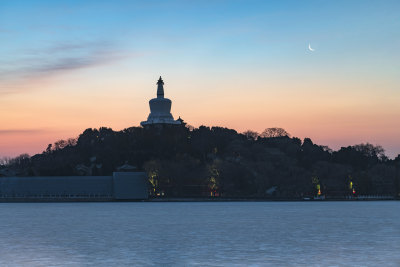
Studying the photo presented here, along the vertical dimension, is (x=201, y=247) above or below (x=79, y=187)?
below

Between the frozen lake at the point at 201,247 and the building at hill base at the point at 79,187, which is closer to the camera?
the frozen lake at the point at 201,247

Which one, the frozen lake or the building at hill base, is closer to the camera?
the frozen lake

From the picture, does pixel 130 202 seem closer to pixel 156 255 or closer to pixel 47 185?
pixel 47 185

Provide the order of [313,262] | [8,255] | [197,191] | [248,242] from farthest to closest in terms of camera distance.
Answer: [197,191], [248,242], [8,255], [313,262]

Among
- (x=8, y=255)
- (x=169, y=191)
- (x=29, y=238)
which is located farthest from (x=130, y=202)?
(x=8, y=255)

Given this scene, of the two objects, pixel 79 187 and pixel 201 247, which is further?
pixel 79 187

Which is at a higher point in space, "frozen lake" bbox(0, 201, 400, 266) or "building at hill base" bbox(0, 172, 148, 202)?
"building at hill base" bbox(0, 172, 148, 202)

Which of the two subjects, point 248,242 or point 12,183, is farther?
point 12,183

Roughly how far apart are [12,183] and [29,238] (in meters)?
137

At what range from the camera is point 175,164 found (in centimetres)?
18412

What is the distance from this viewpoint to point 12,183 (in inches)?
7456

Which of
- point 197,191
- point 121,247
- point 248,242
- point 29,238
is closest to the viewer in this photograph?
point 121,247

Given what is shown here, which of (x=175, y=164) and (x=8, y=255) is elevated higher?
(x=175, y=164)

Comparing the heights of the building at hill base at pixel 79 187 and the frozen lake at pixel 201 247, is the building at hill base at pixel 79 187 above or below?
above
